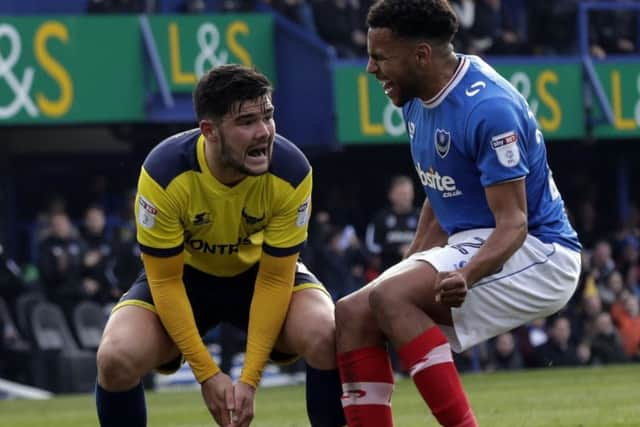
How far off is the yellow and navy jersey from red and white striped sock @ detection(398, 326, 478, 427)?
2.92 ft

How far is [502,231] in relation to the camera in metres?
6.13

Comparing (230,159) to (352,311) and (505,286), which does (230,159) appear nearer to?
(352,311)

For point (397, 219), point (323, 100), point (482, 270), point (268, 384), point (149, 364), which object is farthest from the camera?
point (323, 100)

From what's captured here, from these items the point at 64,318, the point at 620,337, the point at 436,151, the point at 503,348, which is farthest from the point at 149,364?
the point at 620,337

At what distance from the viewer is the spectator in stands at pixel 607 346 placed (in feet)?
56.0

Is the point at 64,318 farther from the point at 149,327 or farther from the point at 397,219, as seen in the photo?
the point at 149,327

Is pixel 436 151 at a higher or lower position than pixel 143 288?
higher

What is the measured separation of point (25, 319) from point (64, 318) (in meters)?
0.36

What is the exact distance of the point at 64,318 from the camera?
15.5 m

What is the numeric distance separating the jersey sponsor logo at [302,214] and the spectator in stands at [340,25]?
36.2 feet

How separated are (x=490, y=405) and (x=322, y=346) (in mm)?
4586

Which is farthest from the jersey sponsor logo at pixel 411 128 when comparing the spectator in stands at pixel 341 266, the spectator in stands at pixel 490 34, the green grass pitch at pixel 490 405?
the spectator in stands at pixel 490 34

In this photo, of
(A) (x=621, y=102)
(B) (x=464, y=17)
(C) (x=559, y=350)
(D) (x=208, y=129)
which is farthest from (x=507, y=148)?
(A) (x=621, y=102)

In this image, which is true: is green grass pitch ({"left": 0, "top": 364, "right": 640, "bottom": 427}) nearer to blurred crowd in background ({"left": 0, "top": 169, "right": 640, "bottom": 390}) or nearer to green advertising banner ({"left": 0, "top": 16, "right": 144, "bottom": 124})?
blurred crowd in background ({"left": 0, "top": 169, "right": 640, "bottom": 390})
